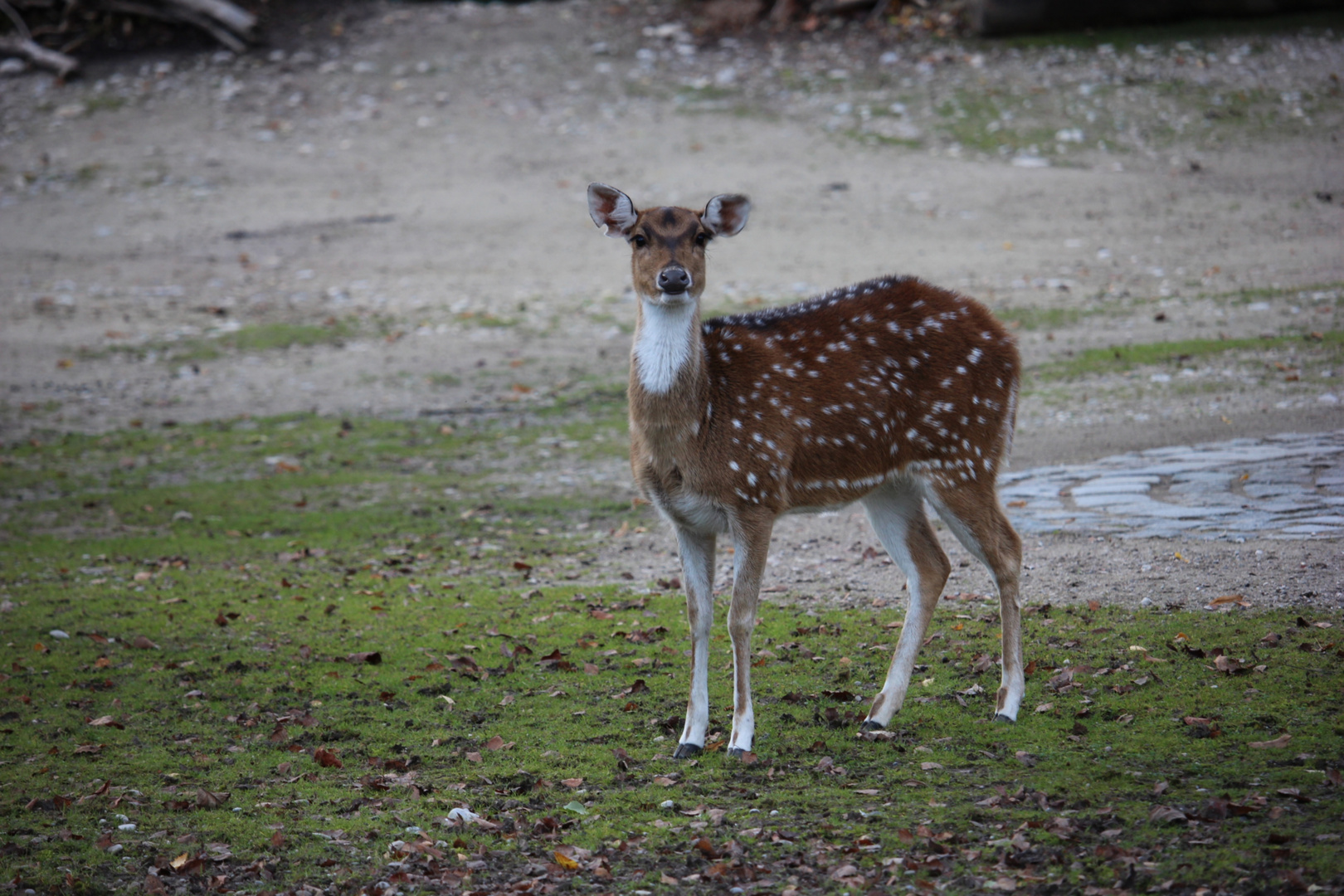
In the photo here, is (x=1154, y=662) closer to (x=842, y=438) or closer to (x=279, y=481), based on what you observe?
(x=842, y=438)

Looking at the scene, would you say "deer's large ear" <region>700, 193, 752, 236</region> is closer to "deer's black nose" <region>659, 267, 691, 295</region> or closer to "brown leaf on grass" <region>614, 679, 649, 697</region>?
Result: "deer's black nose" <region>659, 267, 691, 295</region>

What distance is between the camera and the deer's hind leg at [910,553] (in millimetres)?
6699

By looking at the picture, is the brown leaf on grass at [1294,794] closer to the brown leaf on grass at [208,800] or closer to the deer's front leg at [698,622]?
the deer's front leg at [698,622]

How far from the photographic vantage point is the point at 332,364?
49.5ft

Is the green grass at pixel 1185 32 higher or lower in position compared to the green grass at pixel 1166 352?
higher

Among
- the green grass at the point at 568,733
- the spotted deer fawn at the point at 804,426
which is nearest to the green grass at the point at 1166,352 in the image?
the green grass at the point at 568,733

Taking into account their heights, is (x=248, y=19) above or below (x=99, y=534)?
above

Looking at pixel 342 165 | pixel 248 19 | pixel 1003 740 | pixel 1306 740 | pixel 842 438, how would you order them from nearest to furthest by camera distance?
pixel 1306 740 → pixel 1003 740 → pixel 842 438 → pixel 342 165 → pixel 248 19

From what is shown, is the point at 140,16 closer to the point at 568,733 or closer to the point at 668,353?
the point at 668,353

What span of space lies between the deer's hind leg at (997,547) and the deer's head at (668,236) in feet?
5.50

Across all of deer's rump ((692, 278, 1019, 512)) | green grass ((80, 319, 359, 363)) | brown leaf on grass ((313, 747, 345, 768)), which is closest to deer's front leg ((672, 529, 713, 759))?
deer's rump ((692, 278, 1019, 512))

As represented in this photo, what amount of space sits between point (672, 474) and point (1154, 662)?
→ 8.97 feet

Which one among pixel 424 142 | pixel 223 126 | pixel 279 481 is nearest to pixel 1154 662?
pixel 279 481

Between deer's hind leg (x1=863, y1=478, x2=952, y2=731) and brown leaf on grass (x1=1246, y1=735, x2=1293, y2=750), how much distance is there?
5.37ft
